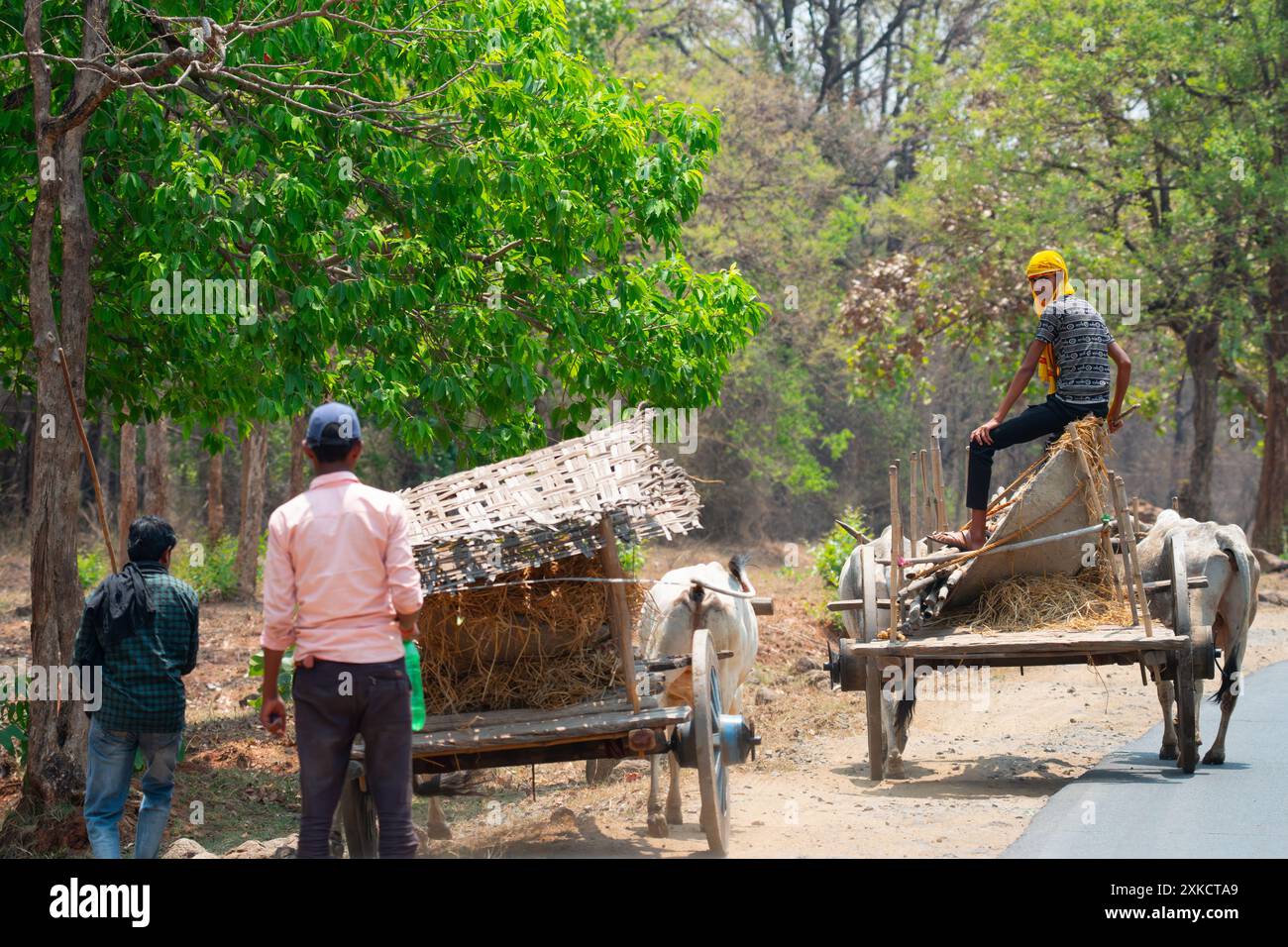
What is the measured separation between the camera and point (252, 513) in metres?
18.4

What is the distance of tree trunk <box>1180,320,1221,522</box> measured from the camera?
77.0 ft

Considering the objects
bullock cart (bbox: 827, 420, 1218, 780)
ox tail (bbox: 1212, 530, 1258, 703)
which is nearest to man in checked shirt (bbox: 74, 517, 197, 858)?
bullock cart (bbox: 827, 420, 1218, 780)

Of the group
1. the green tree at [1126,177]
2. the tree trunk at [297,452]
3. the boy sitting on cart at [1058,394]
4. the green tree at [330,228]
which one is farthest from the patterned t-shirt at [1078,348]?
the green tree at [1126,177]

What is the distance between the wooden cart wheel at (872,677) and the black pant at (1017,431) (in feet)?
2.88

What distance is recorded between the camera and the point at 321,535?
4891 millimetres

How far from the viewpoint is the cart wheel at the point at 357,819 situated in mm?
6148

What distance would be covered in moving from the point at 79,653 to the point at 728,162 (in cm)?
2183

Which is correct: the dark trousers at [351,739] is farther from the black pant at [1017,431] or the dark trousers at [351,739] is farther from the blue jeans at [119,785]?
the black pant at [1017,431]

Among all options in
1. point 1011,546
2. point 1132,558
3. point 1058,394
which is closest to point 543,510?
point 1011,546

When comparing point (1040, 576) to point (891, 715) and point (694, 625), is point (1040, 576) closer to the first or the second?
point (891, 715)

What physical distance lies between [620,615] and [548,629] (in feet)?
1.29
